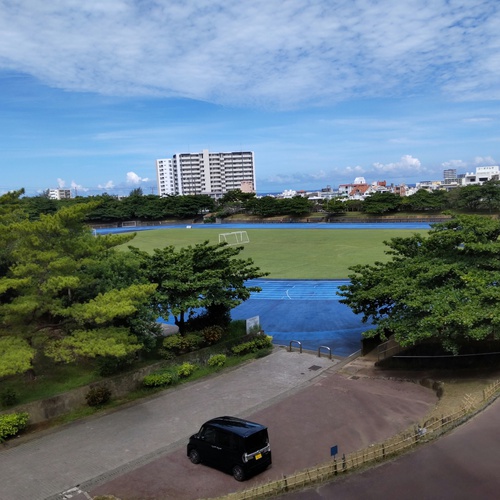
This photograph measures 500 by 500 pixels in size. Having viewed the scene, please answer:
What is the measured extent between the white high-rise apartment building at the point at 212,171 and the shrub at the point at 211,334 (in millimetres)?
135690

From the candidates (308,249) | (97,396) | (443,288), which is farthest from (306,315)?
(308,249)

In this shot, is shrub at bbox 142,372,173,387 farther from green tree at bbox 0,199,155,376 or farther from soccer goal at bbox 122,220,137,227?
soccer goal at bbox 122,220,137,227

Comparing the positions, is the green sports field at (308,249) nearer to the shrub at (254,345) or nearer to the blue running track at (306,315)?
the blue running track at (306,315)

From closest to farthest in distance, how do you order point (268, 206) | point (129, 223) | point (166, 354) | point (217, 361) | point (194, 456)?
point (194, 456), point (166, 354), point (217, 361), point (268, 206), point (129, 223)

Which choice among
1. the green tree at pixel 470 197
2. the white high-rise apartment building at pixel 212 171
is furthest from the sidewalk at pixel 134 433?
the white high-rise apartment building at pixel 212 171

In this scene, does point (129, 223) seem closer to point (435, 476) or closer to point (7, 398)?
point (7, 398)

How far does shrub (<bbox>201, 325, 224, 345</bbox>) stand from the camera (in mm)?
17703

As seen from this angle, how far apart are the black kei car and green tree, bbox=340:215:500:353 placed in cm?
603

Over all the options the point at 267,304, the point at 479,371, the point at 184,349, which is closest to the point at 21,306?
the point at 184,349

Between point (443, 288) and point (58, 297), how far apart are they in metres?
11.8

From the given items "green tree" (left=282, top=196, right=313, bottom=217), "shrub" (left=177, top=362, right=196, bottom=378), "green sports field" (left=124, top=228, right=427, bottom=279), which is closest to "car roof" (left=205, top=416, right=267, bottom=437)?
"shrub" (left=177, top=362, right=196, bottom=378)

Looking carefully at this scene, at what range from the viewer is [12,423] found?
39.5ft

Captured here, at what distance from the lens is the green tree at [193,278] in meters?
16.5

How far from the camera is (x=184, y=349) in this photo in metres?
16.9
